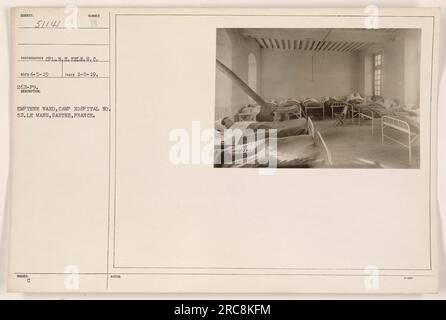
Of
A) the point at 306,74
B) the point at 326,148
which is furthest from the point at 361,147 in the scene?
the point at 306,74

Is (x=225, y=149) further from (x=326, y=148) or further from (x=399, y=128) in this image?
(x=399, y=128)

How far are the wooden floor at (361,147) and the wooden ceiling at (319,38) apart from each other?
0.44ft

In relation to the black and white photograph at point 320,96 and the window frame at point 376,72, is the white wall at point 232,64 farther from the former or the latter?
the window frame at point 376,72

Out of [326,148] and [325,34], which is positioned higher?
[325,34]

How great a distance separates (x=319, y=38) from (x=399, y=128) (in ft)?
0.70

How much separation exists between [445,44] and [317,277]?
1.57 ft

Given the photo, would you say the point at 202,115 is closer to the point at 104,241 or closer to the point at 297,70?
the point at 297,70

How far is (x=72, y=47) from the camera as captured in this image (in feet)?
2.36

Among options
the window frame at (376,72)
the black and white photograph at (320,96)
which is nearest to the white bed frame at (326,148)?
the black and white photograph at (320,96)

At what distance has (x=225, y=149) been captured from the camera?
28.5 inches

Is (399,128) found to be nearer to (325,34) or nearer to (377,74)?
(377,74)

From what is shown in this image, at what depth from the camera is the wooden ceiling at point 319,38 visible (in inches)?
28.1
